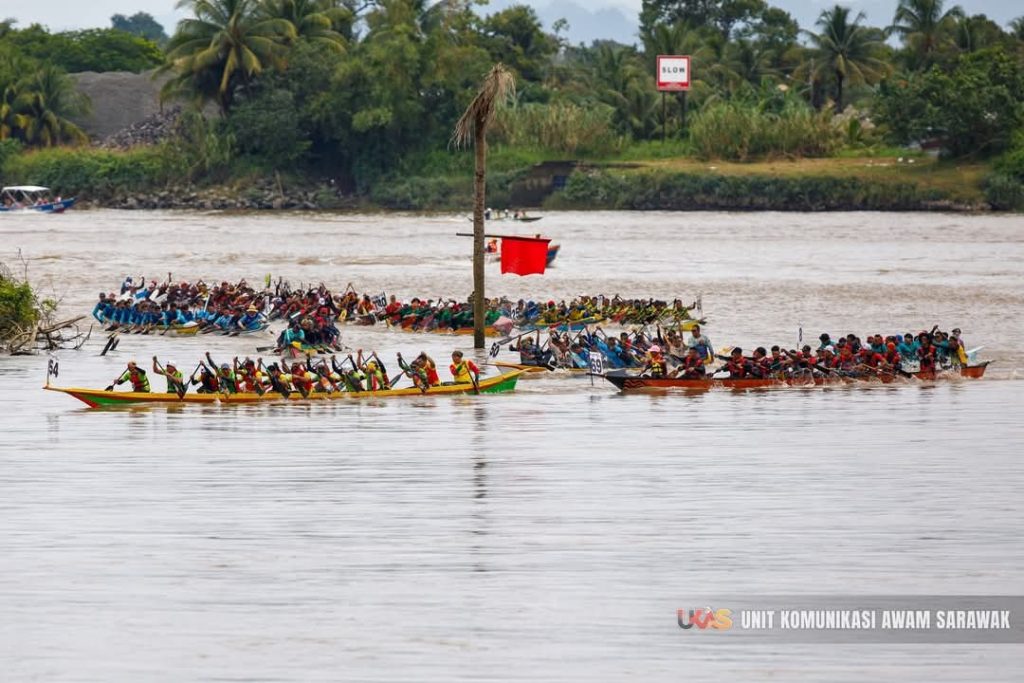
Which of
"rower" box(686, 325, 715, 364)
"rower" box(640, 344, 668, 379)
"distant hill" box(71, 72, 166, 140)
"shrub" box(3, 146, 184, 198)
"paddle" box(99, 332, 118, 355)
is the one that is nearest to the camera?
"rower" box(640, 344, 668, 379)

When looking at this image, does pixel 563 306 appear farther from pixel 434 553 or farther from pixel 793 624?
pixel 793 624

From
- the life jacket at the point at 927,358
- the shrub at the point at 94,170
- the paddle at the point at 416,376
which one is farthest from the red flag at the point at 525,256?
the shrub at the point at 94,170

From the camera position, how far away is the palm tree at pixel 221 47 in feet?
340

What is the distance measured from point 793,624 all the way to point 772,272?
151ft

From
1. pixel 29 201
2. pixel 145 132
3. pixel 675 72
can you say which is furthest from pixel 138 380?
pixel 145 132

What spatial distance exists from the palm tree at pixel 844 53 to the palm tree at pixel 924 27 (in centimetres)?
215

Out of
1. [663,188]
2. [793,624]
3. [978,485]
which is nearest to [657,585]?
[793,624]

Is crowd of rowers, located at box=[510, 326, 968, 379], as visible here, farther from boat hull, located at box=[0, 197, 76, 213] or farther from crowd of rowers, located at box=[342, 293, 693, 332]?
boat hull, located at box=[0, 197, 76, 213]

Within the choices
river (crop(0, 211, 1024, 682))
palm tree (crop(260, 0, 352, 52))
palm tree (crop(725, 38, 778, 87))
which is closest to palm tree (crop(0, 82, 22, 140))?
palm tree (crop(260, 0, 352, 52))

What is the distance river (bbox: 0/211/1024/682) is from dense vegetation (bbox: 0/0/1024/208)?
5898cm

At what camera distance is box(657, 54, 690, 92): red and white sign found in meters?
104

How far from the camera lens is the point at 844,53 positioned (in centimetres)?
10788

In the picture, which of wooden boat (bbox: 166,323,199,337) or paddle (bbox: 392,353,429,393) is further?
wooden boat (bbox: 166,323,199,337)

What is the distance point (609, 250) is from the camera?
73.9 meters
